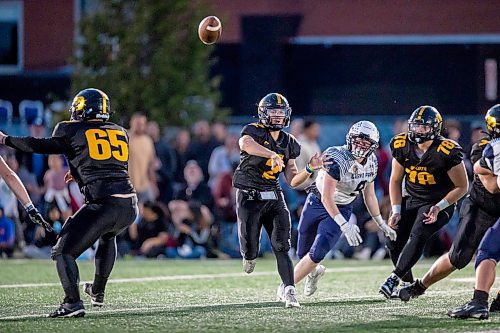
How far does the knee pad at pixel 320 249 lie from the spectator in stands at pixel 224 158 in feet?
21.8

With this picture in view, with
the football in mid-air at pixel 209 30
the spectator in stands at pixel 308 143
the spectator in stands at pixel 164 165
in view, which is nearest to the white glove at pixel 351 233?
the football in mid-air at pixel 209 30

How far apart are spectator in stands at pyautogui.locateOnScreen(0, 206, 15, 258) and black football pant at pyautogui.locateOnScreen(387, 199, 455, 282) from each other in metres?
7.02

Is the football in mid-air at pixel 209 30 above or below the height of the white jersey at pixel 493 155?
above

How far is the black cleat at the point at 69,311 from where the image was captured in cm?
841

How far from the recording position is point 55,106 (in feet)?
63.1

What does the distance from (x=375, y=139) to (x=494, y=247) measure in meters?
1.89

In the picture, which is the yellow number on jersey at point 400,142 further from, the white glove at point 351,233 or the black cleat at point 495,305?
the black cleat at point 495,305

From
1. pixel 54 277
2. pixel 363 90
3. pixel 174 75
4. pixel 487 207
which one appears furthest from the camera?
pixel 363 90

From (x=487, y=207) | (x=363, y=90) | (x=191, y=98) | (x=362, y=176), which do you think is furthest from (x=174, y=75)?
(x=487, y=207)

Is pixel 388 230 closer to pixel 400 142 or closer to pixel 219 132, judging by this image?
pixel 400 142

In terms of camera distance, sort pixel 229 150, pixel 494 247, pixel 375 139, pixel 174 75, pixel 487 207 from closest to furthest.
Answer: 1. pixel 494 247
2. pixel 487 207
3. pixel 375 139
4. pixel 229 150
5. pixel 174 75

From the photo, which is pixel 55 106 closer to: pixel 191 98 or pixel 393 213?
pixel 191 98

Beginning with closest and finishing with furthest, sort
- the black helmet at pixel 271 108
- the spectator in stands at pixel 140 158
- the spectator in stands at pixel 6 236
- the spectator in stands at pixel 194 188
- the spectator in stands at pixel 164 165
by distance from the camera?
the black helmet at pixel 271 108
the spectator in stands at pixel 6 236
the spectator in stands at pixel 140 158
the spectator in stands at pixel 194 188
the spectator in stands at pixel 164 165

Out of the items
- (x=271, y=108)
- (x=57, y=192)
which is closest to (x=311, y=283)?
(x=271, y=108)
